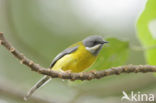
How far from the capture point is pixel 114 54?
2.10 meters

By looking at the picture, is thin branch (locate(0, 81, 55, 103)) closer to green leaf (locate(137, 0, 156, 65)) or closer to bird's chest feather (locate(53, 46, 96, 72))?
bird's chest feather (locate(53, 46, 96, 72))

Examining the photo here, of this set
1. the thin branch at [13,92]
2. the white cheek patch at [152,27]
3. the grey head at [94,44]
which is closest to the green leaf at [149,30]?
the white cheek patch at [152,27]

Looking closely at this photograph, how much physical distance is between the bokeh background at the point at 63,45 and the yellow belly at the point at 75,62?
0.83 feet

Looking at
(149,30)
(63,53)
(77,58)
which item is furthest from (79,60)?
(149,30)

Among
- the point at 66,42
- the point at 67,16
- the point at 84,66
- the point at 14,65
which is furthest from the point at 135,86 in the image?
the point at 67,16

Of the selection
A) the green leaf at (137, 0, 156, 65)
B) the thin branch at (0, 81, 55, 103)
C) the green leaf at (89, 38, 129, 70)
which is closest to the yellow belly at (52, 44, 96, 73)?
the thin branch at (0, 81, 55, 103)

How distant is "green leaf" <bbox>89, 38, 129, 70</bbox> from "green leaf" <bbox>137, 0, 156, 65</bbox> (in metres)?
0.13

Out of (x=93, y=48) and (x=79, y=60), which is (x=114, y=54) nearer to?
(x=79, y=60)

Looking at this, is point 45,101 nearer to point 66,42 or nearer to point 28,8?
point 66,42

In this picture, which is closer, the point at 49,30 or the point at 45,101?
the point at 45,101

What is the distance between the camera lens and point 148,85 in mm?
3074

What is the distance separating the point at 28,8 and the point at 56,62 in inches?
149

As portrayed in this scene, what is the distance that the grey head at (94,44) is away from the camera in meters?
2.89

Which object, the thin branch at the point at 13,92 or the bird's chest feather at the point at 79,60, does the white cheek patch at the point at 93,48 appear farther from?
the thin branch at the point at 13,92
